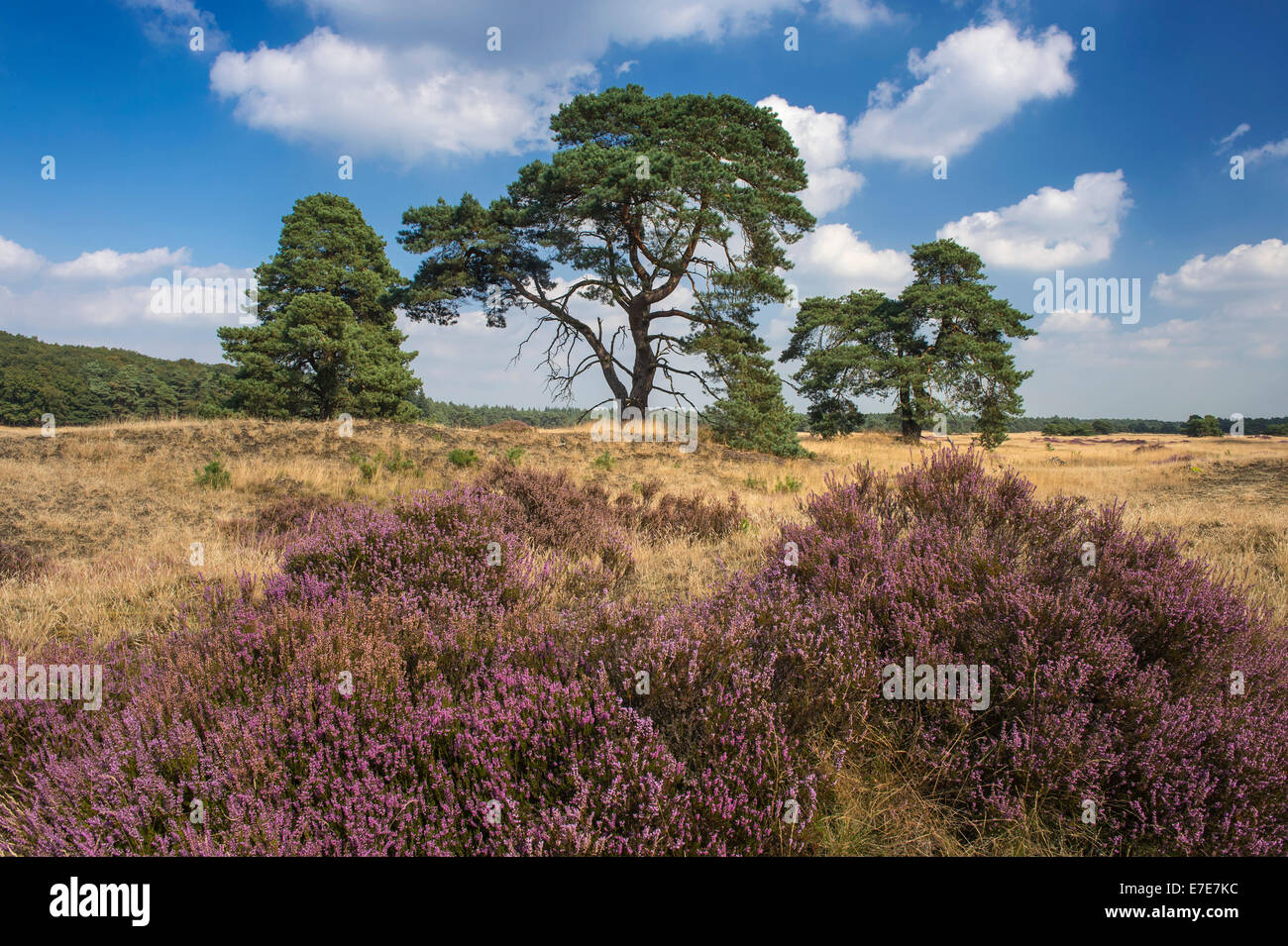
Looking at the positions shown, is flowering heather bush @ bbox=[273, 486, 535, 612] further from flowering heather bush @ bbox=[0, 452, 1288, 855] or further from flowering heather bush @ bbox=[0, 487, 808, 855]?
flowering heather bush @ bbox=[0, 487, 808, 855]

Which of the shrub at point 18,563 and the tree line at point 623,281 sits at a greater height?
the tree line at point 623,281

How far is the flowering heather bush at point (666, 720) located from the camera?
1.91 metres

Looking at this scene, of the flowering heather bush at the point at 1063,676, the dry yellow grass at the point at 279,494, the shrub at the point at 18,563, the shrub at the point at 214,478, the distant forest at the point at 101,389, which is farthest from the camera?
the distant forest at the point at 101,389

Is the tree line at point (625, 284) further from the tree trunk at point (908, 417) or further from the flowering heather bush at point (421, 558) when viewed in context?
the flowering heather bush at point (421, 558)

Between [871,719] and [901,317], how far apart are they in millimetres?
30006

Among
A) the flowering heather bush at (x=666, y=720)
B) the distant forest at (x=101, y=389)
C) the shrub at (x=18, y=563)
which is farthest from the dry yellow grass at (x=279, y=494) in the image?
the distant forest at (x=101, y=389)

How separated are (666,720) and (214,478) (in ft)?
37.1

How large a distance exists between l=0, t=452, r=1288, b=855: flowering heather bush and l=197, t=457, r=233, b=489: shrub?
805 centimetres

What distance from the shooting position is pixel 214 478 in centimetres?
1044

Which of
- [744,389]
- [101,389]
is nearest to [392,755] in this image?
[744,389]

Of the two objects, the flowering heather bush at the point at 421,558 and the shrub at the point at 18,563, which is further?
the shrub at the point at 18,563

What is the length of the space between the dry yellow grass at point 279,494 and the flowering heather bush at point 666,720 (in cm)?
148
